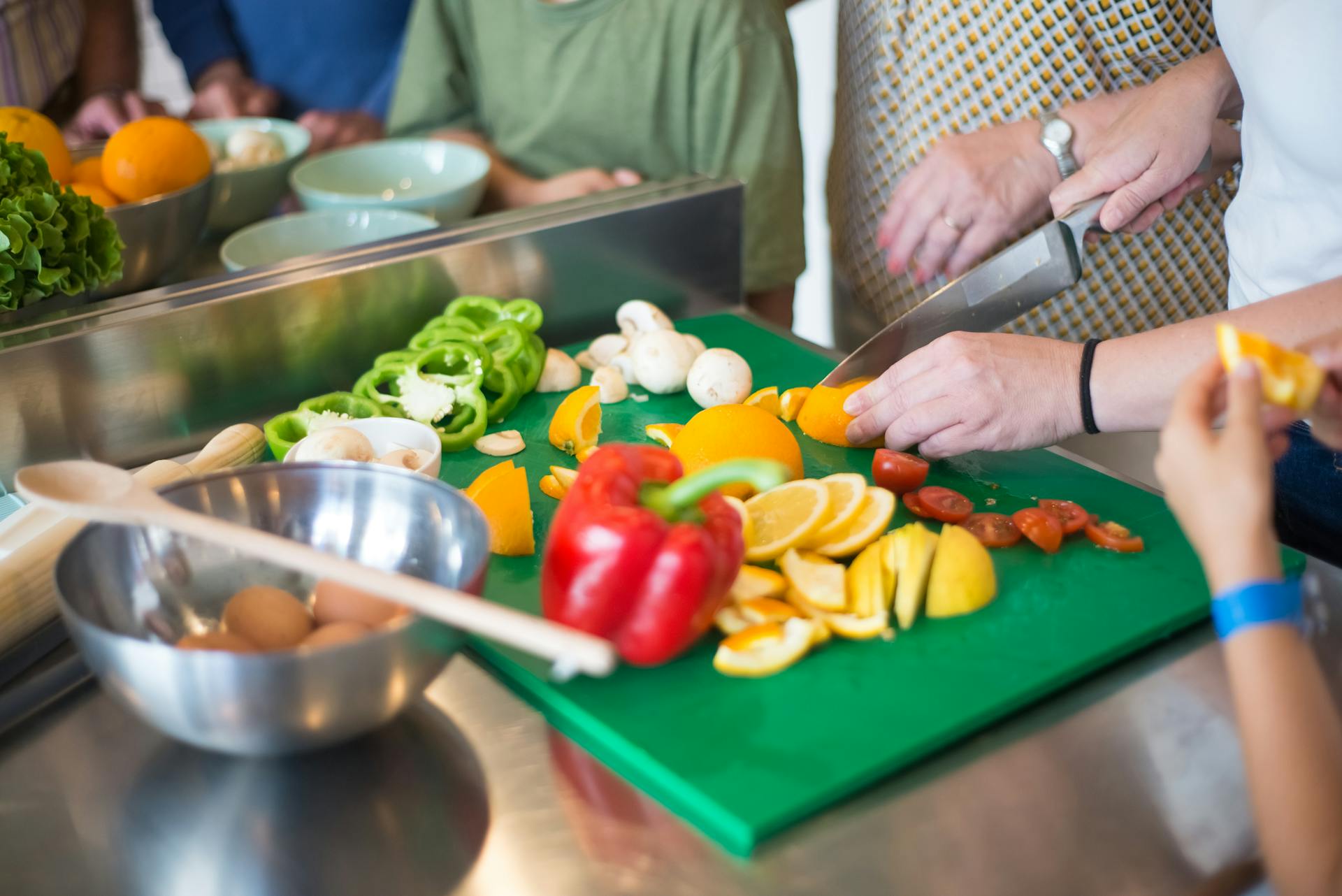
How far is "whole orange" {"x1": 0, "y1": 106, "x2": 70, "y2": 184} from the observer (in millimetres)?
1591

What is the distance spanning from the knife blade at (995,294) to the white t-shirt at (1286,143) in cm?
Result: 17

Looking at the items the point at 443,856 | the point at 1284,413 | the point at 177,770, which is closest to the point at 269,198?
the point at 177,770

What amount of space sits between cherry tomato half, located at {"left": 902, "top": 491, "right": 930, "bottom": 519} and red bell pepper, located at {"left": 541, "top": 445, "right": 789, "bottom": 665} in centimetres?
29

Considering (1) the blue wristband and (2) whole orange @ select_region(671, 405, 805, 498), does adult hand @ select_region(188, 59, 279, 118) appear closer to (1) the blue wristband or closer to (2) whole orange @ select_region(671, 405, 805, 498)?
(2) whole orange @ select_region(671, 405, 805, 498)

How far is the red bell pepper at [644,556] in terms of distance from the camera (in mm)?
947

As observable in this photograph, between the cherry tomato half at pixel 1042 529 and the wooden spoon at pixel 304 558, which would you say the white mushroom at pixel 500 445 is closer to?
the wooden spoon at pixel 304 558

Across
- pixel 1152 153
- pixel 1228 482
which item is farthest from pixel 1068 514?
pixel 1152 153

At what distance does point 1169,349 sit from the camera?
1.14 meters

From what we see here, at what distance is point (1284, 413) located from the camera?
3.09 ft

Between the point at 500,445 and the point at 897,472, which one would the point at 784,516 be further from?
the point at 500,445

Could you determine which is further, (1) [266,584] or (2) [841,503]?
(2) [841,503]

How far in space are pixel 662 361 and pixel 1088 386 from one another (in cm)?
54

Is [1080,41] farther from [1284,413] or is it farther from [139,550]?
[139,550]

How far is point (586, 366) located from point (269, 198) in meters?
0.69
